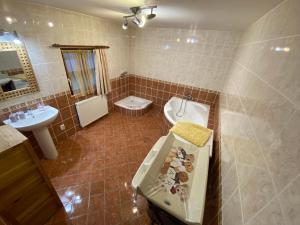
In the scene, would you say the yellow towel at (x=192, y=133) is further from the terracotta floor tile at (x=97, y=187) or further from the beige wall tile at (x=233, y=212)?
the terracotta floor tile at (x=97, y=187)

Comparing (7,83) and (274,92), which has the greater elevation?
(274,92)

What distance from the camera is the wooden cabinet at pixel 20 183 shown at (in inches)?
42.6

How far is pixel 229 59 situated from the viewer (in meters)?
2.67

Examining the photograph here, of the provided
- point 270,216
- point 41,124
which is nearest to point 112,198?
point 41,124

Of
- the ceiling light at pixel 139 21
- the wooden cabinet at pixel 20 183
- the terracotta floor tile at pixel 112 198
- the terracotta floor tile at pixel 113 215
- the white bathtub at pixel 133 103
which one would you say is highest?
the ceiling light at pixel 139 21

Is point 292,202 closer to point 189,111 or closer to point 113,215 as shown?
point 113,215

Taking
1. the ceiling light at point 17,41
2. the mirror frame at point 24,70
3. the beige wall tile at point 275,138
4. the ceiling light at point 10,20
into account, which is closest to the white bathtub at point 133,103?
the mirror frame at point 24,70

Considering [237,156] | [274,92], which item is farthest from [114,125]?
[274,92]

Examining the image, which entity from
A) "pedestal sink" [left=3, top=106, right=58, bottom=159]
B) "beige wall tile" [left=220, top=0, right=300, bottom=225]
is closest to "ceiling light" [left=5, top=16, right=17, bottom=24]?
"pedestal sink" [left=3, top=106, right=58, bottom=159]

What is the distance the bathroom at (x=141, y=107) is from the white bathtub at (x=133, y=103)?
54 millimetres

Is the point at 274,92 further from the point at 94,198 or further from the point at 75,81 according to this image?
the point at 75,81

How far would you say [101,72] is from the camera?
288 centimetres

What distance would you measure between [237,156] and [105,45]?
9.98 feet

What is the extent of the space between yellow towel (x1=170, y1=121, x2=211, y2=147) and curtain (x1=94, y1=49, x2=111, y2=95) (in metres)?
1.92
